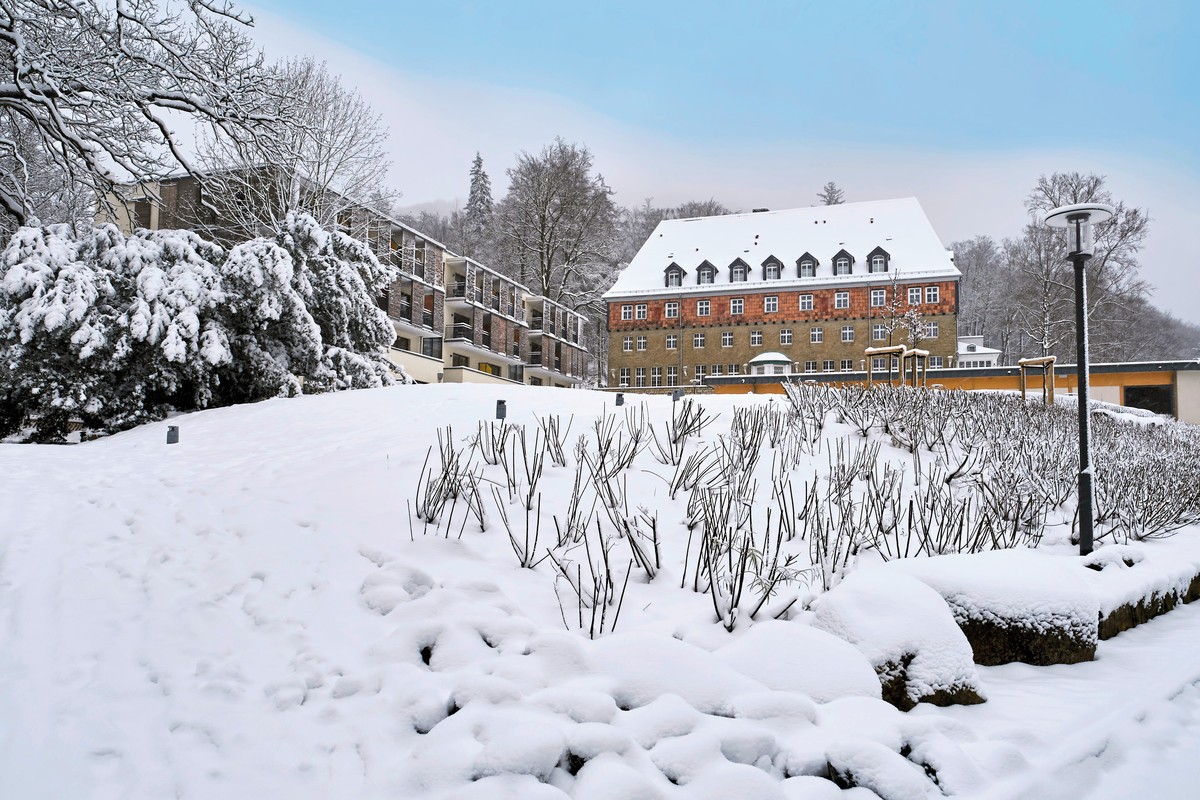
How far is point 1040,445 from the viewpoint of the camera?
9586mm

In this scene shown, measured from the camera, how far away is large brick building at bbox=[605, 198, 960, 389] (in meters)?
40.6

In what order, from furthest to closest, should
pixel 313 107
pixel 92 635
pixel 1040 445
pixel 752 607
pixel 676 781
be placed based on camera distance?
1. pixel 313 107
2. pixel 1040 445
3. pixel 752 607
4. pixel 92 635
5. pixel 676 781

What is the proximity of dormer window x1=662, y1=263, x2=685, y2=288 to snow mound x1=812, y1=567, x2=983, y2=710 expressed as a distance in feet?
137

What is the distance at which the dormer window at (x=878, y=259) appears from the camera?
41.2m

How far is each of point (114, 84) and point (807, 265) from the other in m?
38.3

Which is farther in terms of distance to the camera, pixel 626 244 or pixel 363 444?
pixel 626 244

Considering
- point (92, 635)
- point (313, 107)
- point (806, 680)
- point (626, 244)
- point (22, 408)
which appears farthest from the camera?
point (626, 244)

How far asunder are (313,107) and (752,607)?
2280cm

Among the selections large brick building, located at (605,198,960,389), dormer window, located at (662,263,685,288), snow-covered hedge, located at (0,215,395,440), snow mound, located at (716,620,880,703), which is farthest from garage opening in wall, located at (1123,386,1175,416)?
snow mound, located at (716,620,880,703)

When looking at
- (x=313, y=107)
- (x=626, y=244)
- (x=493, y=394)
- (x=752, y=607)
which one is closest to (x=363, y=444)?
(x=493, y=394)

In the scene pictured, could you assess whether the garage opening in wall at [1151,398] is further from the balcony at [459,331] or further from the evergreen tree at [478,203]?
the evergreen tree at [478,203]

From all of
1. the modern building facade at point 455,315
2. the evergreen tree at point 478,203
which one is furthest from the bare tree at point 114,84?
the evergreen tree at point 478,203

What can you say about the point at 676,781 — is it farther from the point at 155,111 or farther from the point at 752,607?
the point at 155,111

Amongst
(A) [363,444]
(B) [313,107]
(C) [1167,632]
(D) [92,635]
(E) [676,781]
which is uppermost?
(B) [313,107]
